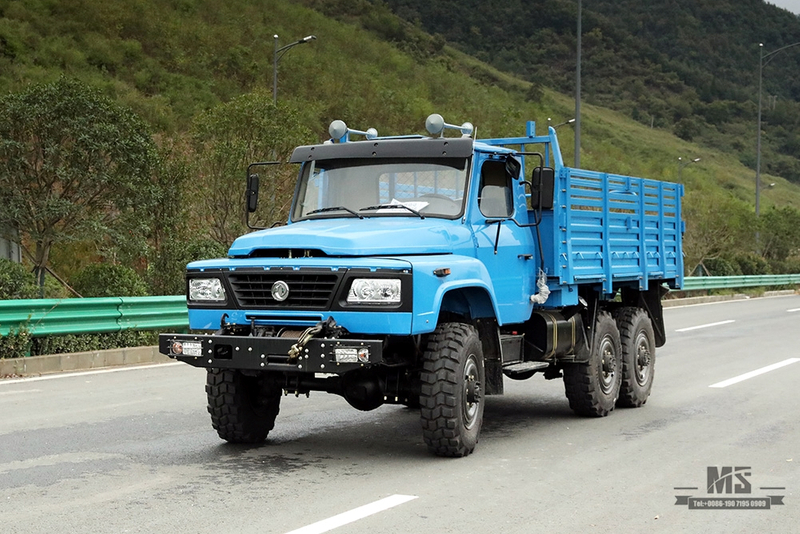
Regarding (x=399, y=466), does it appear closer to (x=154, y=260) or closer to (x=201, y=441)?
(x=201, y=441)

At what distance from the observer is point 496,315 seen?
898 centimetres

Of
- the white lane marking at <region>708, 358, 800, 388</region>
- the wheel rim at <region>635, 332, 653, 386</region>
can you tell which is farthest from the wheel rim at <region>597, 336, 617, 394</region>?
the white lane marking at <region>708, 358, 800, 388</region>

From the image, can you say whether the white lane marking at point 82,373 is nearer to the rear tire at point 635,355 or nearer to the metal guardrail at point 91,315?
the metal guardrail at point 91,315

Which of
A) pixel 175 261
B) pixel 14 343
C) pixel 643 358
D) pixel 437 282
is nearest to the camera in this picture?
pixel 437 282

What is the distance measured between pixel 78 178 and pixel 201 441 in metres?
10.5

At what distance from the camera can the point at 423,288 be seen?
25.8ft

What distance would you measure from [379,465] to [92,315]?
25.1 feet

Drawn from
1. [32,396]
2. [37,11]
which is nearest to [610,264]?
[32,396]

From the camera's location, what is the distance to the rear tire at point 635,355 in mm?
11805

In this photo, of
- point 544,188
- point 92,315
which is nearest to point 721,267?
point 92,315

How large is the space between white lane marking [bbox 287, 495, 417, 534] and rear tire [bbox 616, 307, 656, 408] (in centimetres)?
522

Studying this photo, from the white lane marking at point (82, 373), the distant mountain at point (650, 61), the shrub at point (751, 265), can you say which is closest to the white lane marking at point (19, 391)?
the white lane marking at point (82, 373)

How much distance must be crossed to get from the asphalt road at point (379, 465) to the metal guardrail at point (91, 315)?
1.09 m

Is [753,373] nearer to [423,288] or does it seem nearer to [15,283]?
[423,288]
